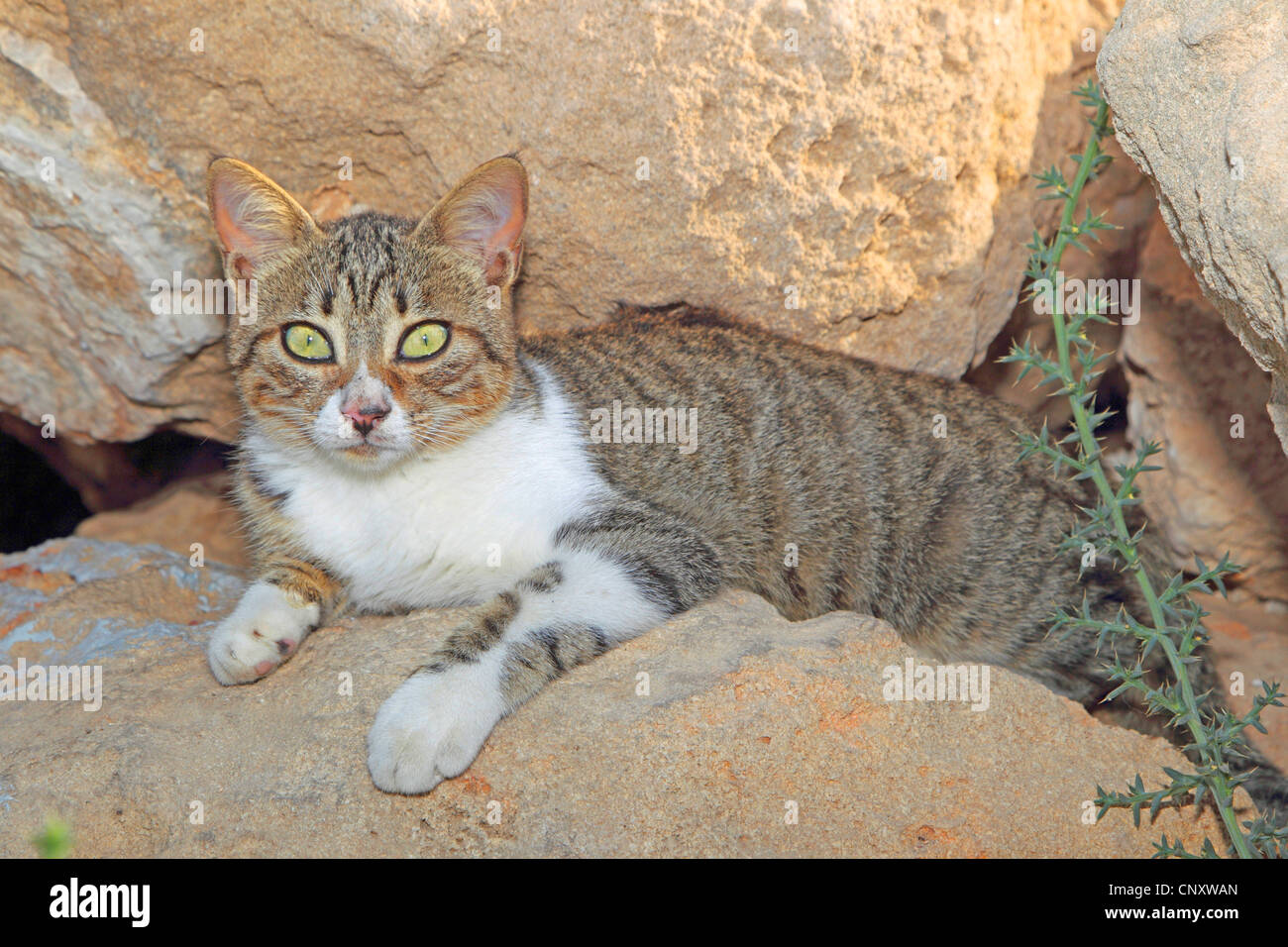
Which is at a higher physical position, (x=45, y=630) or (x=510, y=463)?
(x=510, y=463)

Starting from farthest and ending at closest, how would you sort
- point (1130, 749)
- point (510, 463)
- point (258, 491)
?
point (258, 491)
point (510, 463)
point (1130, 749)

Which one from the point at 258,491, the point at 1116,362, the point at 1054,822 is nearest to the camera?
the point at 1054,822

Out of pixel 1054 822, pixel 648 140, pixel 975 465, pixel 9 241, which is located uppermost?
pixel 648 140

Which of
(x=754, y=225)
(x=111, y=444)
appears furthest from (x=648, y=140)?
(x=111, y=444)

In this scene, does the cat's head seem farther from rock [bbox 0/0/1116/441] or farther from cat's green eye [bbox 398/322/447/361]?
rock [bbox 0/0/1116/441]

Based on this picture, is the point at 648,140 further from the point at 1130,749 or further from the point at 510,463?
the point at 1130,749

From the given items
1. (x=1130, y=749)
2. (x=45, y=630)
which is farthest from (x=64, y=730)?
(x=1130, y=749)

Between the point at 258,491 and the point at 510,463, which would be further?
the point at 258,491

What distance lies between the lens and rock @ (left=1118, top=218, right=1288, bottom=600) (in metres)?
4.93

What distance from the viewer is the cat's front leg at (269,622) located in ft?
12.0

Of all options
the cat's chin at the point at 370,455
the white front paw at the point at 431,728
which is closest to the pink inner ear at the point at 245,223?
the cat's chin at the point at 370,455

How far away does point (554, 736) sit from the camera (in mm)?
3221

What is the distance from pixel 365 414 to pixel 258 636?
0.87 metres

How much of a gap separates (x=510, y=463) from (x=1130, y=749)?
89.3 inches
